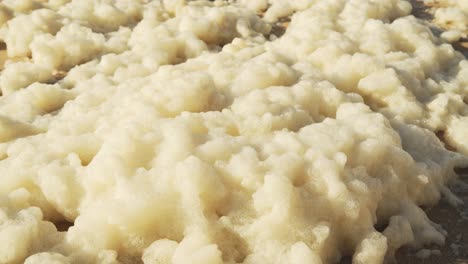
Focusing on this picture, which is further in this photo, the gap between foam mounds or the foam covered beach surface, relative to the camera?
the gap between foam mounds

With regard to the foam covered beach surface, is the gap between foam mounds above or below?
below

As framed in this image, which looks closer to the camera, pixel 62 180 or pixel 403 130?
pixel 62 180

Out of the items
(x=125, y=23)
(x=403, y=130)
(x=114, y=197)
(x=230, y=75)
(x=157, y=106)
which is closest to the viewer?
(x=114, y=197)

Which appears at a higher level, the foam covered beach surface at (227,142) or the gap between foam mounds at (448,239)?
the foam covered beach surface at (227,142)

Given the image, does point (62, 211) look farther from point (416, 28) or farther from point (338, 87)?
point (416, 28)

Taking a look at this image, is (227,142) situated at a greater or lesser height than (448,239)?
greater

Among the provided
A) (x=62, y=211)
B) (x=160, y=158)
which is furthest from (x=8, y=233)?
(x=160, y=158)

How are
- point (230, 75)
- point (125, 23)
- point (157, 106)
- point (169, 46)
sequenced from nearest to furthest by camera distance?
point (157, 106) → point (230, 75) → point (169, 46) → point (125, 23)

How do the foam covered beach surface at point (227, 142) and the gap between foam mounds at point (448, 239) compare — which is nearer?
the foam covered beach surface at point (227, 142)
